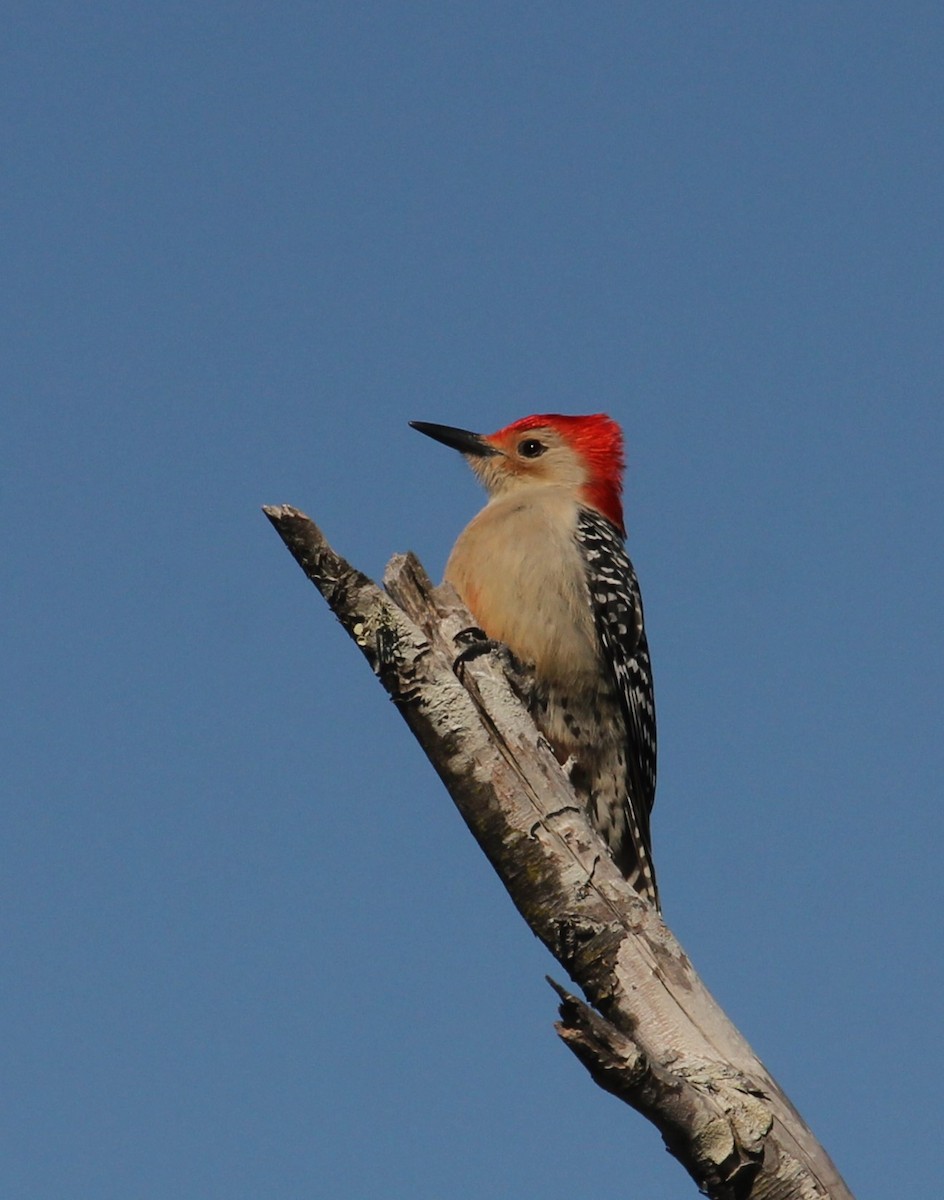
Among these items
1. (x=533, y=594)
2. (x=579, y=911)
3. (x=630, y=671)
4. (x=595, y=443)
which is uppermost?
(x=595, y=443)

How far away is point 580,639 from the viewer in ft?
28.9

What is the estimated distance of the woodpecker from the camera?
8.73 m

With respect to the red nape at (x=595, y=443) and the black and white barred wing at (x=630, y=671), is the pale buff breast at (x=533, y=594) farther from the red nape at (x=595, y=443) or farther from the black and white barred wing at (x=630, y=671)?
the red nape at (x=595, y=443)

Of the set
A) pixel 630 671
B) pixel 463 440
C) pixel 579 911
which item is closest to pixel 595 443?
pixel 463 440

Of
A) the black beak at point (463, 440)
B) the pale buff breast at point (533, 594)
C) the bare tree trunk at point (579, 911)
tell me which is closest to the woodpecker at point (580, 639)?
the pale buff breast at point (533, 594)

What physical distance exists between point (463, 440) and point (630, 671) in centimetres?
228

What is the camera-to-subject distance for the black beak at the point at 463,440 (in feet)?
34.0

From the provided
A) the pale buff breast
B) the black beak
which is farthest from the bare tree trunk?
the black beak

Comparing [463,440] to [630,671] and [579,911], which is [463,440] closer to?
[630,671]

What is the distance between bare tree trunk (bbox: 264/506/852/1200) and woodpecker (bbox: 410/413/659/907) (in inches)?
77.8

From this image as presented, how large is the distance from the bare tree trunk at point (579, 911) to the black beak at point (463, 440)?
3713 mm

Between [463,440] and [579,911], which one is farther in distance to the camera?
[463,440]

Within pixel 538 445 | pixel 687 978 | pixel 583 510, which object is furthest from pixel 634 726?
pixel 687 978

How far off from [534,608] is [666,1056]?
13.1 ft
